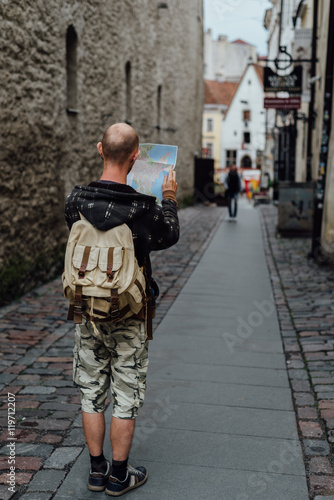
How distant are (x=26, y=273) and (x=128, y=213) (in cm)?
536

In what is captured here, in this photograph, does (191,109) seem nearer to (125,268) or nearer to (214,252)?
(214,252)

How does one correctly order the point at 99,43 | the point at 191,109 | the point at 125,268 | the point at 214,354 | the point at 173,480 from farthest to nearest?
the point at 191,109 → the point at 99,43 → the point at 214,354 → the point at 173,480 → the point at 125,268

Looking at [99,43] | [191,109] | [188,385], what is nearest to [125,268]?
[188,385]

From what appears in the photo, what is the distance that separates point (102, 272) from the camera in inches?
108

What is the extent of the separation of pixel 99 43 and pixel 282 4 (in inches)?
782

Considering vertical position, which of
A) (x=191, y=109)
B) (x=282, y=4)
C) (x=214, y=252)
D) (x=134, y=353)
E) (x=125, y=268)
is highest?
(x=282, y=4)

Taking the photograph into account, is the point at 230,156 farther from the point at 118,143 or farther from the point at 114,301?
the point at 114,301

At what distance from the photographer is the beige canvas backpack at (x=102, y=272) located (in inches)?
108

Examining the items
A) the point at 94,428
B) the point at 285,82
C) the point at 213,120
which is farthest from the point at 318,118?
the point at 213,120

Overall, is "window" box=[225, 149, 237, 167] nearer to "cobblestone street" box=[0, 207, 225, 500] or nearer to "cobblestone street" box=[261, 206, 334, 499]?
"cobblestone street" box=[261, 206, 334, 499]

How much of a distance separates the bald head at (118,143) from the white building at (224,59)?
68.2m

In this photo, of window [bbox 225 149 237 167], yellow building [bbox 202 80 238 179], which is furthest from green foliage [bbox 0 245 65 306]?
window [bbox 225 149 237 167]

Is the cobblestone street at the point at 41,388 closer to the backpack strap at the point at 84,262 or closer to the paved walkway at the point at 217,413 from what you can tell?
the paved walkway at the point at 217,413

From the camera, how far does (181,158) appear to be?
2378 centimetres
